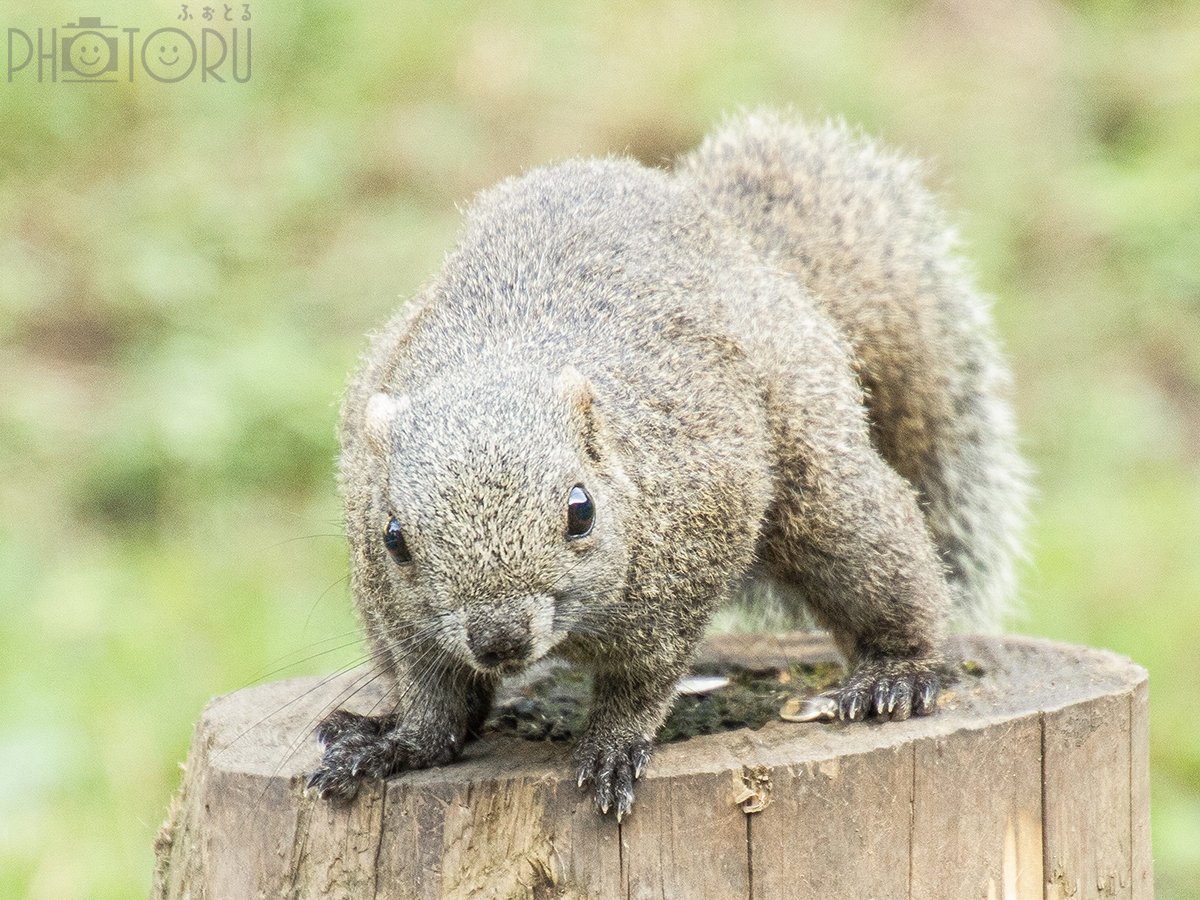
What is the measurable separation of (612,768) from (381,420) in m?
0.95

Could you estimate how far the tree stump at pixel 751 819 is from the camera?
11.4 ft

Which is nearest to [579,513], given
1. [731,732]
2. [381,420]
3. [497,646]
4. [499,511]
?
[499,511]

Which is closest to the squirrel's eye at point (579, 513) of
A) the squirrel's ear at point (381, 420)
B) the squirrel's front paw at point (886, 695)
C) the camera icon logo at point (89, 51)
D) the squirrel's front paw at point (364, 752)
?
the squirrel's ear at point (381, 420)

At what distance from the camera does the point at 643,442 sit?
153 inches

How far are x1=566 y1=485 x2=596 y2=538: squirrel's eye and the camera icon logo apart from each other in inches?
283

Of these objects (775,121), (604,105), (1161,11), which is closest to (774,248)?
(775,121)

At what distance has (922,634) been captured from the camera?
14.5ft

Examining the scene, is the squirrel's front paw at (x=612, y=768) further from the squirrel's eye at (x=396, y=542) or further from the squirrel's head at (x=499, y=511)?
the squirrel's eye at (x=396, y=542)

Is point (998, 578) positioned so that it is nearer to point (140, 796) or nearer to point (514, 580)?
point (514, 580)

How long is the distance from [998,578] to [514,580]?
8.63 ft

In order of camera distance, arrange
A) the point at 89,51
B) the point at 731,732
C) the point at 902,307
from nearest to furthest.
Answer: the point at 731,732, the point at 902,307, the point at 89,51

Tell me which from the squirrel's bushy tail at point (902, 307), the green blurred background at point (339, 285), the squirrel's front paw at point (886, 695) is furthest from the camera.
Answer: the green blurred background at point (339, 285)

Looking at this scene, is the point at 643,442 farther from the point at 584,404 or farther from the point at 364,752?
the point at 364,752

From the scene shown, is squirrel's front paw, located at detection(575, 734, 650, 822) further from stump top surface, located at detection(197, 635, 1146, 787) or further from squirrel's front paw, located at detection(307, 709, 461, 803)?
squirrel's front paw, located at detection(307, 709, 461, 803)
